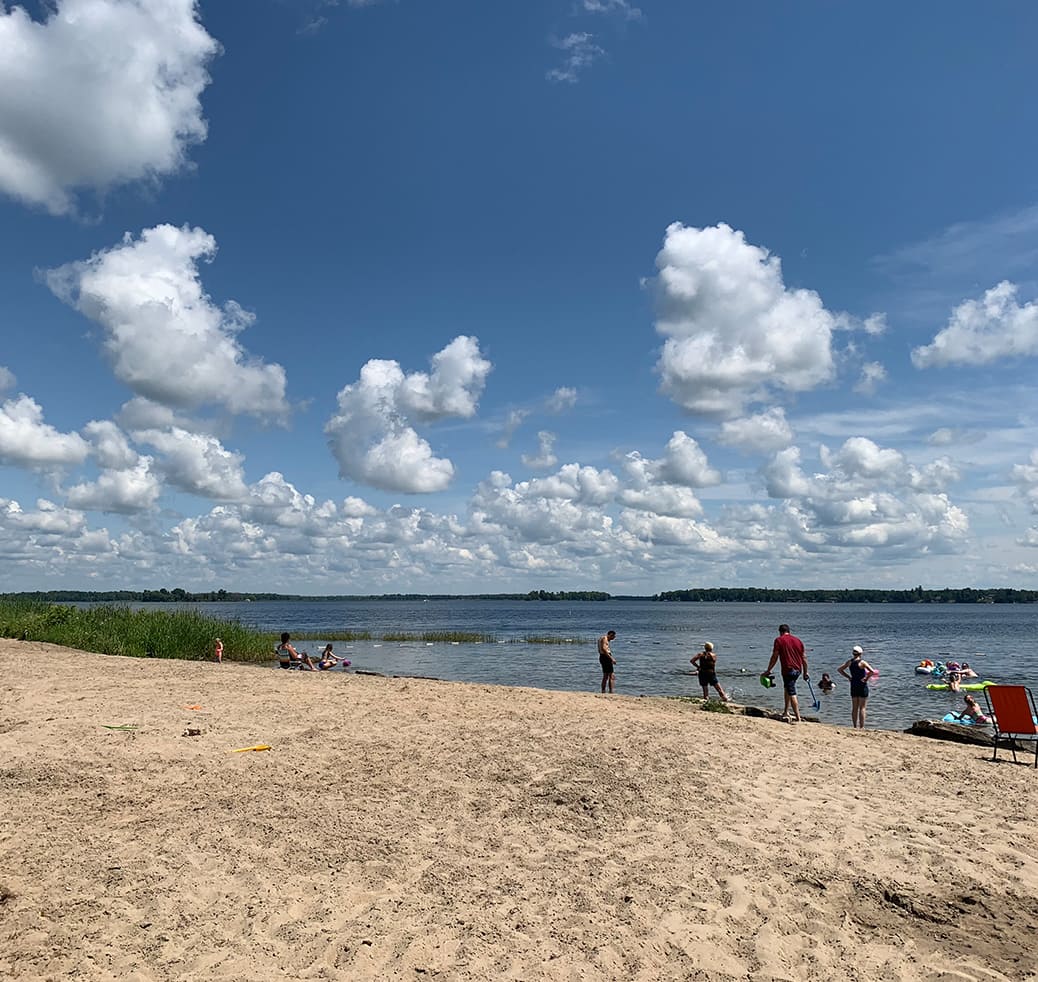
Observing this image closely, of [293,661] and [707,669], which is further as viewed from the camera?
[293,661]

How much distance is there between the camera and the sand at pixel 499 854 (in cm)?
487

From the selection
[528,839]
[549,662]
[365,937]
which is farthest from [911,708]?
[365,937]

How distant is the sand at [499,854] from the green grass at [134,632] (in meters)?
15.2

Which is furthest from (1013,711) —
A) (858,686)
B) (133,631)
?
(133,631)

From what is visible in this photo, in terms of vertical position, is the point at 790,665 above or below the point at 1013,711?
above

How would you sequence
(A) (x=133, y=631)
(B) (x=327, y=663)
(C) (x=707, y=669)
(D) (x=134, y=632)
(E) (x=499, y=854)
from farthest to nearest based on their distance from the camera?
(B) (x=327, y=663) → (A) (x=133, y=631) → (D) (x=134, y=632) → (C) (x=707, y=669) → (E) (x=499, y=854)

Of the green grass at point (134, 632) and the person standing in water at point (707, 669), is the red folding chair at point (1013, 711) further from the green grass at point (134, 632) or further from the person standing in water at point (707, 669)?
the green grass at point (134, 632)

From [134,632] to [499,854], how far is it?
76.9 feet

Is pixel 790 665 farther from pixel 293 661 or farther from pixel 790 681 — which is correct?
pixel 293 661

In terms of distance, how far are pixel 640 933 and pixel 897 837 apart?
308 cm

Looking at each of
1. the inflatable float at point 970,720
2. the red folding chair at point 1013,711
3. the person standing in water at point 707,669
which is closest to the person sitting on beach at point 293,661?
the person standing in water at point 707,669

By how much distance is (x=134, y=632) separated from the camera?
2611 centimetres

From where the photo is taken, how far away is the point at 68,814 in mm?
7047

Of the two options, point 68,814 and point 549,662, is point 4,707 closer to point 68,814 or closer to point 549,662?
point 68,814
